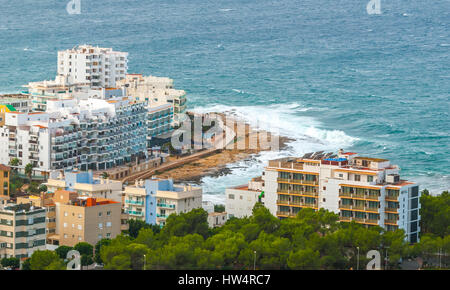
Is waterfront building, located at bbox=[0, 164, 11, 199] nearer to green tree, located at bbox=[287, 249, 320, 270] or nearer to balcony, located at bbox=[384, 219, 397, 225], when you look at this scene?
balcony, located at bbox=[384, 219, 397, 225]

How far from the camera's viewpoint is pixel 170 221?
7912 centimetres

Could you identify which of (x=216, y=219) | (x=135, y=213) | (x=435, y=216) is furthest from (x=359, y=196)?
(x=135, y=213)

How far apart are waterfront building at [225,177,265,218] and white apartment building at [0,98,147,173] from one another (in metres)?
27.1

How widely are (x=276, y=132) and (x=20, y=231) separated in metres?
63.4

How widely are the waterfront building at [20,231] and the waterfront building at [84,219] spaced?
332 centimetres

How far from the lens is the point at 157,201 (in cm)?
8750

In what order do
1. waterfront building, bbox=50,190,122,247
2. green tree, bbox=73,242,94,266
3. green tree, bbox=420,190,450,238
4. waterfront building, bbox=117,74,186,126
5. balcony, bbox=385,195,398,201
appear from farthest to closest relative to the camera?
Answer: waterfront building, bbox=117,74,186,126 → waterfront building, bbox=50,190,122,247 → green tree, bbox=420,190,450,238 → balcony, bbox=385,195,398,201 → green tree, bbox=73,242,94,266

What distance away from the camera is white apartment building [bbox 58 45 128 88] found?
462ft

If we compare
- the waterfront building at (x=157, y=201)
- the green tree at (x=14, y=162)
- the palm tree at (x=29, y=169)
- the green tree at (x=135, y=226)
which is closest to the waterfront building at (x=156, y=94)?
the green tree at (x=14, y=162)

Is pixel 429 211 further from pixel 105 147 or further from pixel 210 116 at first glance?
pixel 210 116

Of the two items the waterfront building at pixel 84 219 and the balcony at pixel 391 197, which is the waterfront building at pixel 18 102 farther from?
the balcony at pixel 391 197

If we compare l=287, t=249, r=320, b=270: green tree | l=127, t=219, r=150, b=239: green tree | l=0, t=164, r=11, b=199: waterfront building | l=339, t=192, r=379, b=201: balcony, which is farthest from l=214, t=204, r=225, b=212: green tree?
l=287, t=249, r=320, b=270: green tree
